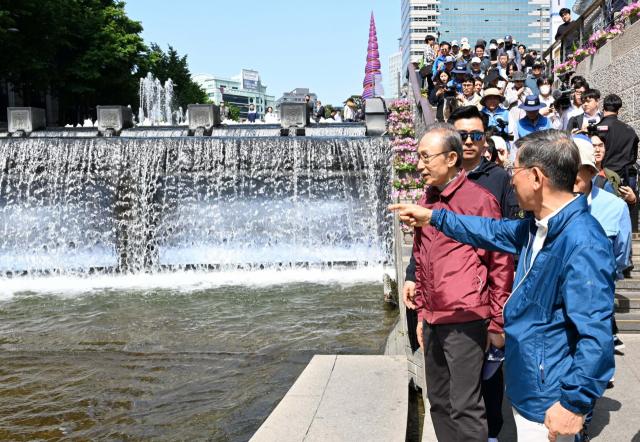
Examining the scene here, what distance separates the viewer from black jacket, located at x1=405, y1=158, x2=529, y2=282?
3477 mm

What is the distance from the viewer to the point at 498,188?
3.48m

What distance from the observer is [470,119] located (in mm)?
3508

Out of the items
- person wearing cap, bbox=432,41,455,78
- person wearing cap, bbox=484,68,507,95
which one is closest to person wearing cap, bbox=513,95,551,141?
person wearing cap, bbox=484,68,507,95

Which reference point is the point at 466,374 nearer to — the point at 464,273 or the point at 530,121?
the point at 464,273

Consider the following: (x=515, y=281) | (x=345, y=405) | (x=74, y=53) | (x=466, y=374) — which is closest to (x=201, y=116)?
(x=345, y=405)

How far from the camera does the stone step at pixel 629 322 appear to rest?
5934 millimetres

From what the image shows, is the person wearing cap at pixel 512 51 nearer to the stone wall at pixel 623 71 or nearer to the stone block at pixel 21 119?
the stone wall at pixel 623 71

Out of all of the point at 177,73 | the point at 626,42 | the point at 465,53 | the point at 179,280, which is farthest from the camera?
the point at 177,73

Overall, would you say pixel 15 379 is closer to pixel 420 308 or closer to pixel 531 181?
pixel 420 308

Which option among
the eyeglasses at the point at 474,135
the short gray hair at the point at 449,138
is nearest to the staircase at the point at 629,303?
the eyeglasses at the point at 474,135

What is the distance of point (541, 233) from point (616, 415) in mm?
2261

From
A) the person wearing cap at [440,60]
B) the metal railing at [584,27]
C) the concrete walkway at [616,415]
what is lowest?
the concrete walkway at [616,415]

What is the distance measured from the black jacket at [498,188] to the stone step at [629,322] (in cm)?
318

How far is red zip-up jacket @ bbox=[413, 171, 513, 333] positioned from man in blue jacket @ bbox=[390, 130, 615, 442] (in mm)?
537
